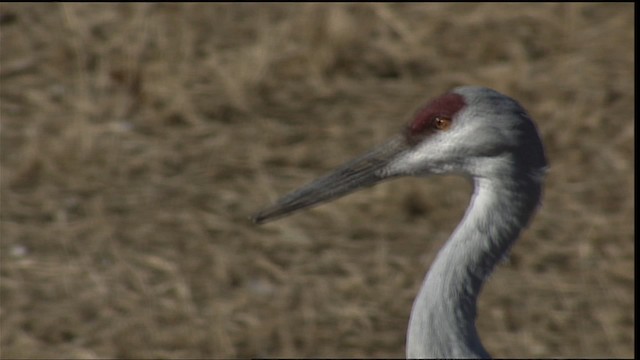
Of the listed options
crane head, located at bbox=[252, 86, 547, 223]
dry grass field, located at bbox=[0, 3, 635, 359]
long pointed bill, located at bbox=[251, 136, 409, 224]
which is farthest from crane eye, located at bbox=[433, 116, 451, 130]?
dry grass field, located at bbox=[0, 3, 635, 359]

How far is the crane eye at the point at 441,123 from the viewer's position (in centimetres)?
379

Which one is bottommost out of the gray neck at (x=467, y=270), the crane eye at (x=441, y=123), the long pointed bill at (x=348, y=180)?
the gray neck at (x=467, y=270)

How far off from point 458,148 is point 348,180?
0.31 metres

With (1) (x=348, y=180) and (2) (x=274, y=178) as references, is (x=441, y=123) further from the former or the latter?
(2) (x=274, y=178)

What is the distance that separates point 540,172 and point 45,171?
2.83 meters

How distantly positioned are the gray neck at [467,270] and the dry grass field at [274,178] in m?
1.03

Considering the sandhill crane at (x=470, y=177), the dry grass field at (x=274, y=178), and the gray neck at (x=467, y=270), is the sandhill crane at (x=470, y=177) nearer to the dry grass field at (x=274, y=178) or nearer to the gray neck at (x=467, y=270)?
the gray neck at (x=467, y=270)

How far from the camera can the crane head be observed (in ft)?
12.1

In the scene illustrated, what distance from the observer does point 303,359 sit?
517cm

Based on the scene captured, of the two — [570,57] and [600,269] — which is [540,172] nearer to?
[600,269]

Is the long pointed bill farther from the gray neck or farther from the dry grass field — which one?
the dry grass field

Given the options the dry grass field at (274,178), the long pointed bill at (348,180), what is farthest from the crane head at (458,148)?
the dry grass field at (274,178)

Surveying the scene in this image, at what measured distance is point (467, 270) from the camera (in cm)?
364

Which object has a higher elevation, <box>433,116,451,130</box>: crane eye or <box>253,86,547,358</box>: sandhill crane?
<box>433,116,451,130</box>: crane eye
